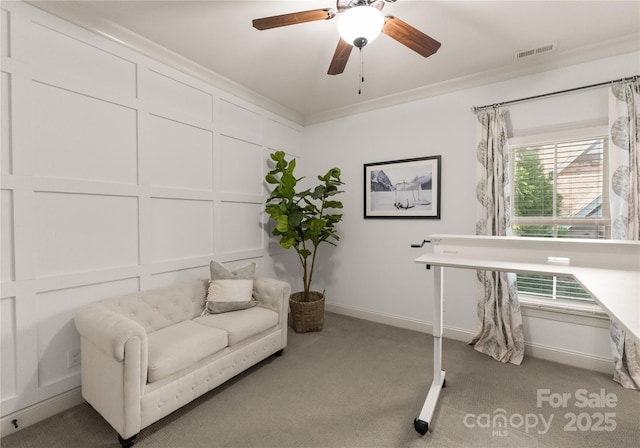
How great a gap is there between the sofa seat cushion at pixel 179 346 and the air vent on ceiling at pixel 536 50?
11.2 feet

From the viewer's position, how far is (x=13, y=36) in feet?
5.99

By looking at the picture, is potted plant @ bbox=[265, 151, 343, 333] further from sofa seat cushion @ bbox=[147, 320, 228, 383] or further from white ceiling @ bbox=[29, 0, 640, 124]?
sofa seat cushion @ bbox=[147, 320, 228, 383]

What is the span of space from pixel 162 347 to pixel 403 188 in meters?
2.84

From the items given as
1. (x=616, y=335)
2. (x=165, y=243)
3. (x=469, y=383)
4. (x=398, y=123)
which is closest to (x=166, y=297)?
(x=165, y=243)

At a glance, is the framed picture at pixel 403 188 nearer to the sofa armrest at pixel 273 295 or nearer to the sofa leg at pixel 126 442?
the sofa armrest at pixel 273 295

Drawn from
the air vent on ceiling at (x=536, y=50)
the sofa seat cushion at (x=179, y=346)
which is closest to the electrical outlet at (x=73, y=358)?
the sofa seat cushion at (x=179, y=346)

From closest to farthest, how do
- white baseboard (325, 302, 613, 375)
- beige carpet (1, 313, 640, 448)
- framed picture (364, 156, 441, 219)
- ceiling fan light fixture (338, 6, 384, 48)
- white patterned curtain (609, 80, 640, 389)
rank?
1. ceiling fan light fixture (338, 6, 384, 48)
2. beige carpet (1, 313, 640, 448)
3. white patterned curtain (609, 80, 640, 389)
4. white baseboard (325, 302, 613, 375)
5. framed picture (364, 156, 441, 219)

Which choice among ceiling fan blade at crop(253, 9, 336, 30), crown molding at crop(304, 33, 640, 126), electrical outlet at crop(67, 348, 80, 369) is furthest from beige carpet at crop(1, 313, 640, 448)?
crown molding at crop(304, 33, 640, 126)

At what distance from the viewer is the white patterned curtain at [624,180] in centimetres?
228

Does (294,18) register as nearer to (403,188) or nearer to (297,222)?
(297,222)

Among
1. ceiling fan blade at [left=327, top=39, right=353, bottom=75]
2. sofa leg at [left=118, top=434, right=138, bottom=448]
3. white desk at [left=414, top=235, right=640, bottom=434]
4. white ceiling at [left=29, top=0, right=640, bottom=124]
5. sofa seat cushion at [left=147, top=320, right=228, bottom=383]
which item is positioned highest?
white ceiling at [left=29, top=0, right=640, bottom=124]

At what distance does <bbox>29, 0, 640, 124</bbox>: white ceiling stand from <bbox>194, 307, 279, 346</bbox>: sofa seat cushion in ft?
7.53

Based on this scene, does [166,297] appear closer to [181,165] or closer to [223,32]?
[181,165]

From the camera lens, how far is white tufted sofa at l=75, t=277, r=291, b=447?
1.66 meters
